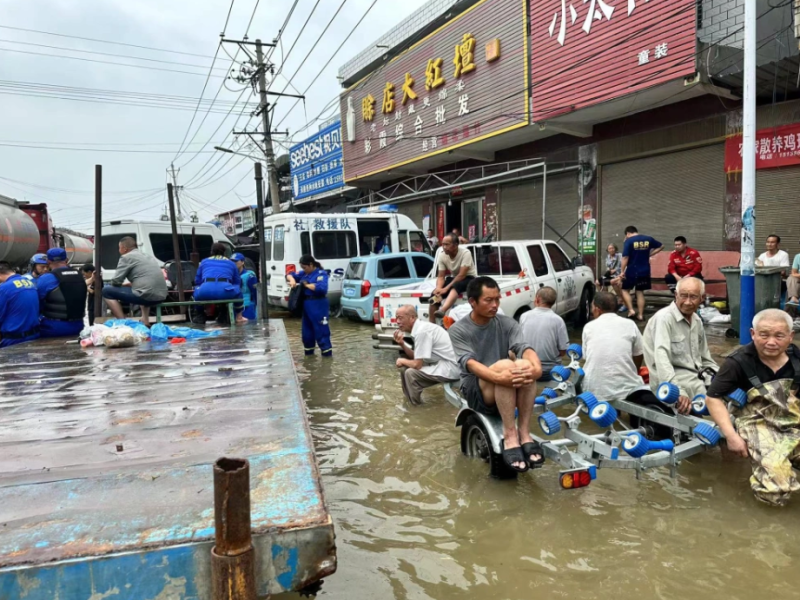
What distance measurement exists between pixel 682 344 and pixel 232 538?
147 inches

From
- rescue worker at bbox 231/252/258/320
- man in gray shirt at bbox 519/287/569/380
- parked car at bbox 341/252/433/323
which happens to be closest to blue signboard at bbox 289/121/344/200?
parked car at bbox 341/252/433/323

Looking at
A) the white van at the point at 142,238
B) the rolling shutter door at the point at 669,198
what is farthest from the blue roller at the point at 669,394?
the white van at the point at 142,238

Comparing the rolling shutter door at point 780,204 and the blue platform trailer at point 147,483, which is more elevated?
the rolling shutter door at point 780,204

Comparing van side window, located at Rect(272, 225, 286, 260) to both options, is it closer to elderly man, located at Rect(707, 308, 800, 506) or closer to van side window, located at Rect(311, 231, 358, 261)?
van side window, located at Rect(311, 231, 358, 261)

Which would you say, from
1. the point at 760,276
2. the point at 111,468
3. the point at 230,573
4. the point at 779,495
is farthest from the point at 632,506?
the point at 760,276

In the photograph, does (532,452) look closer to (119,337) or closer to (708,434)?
(708,434)

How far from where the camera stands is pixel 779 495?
320 cm

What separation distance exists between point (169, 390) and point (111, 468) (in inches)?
61.4

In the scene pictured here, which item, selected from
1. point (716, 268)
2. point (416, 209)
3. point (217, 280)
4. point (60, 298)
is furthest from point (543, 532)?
point (416, 209)

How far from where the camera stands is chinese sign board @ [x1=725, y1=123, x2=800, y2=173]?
9609mm

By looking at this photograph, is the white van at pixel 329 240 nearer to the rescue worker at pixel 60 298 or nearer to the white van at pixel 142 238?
the white van at pixel 142 238

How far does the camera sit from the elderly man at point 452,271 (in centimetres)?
778

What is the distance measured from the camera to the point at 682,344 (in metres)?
4.27

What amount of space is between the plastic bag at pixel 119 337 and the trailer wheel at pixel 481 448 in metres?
4.02
